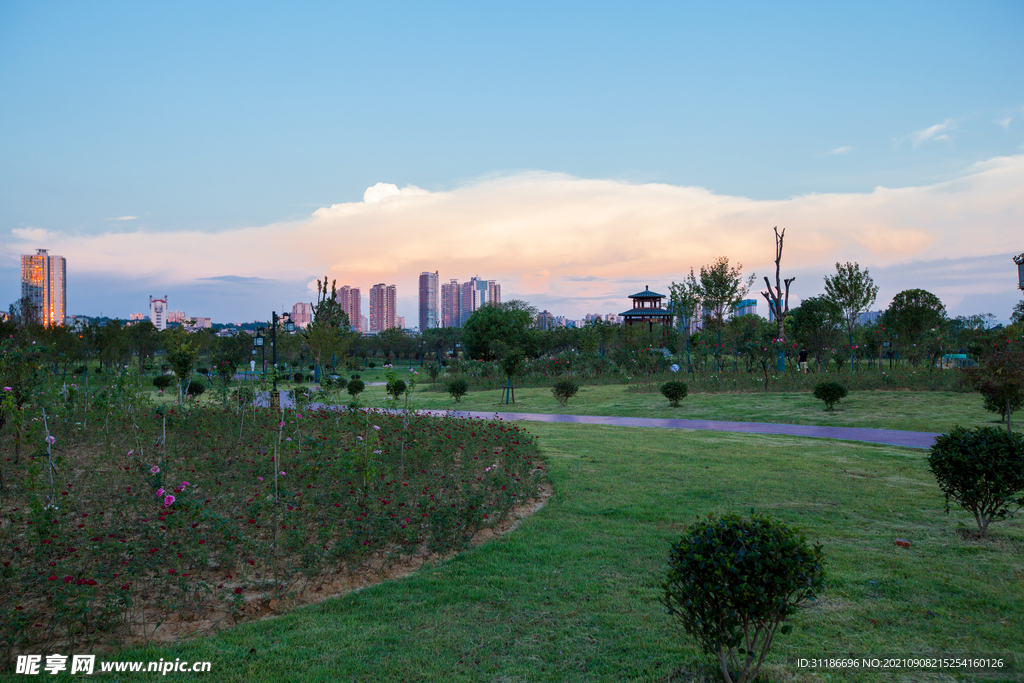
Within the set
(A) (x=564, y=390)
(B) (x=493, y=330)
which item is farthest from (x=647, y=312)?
(A) (x=564, y=390)

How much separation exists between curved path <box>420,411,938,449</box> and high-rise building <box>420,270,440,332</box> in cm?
14365

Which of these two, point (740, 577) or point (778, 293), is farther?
point (778, 293)

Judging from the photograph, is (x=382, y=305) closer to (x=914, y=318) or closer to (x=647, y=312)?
(x=647, y=312)

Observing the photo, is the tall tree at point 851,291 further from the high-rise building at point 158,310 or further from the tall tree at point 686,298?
the high-rise building at point 158,310

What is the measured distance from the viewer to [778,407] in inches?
735

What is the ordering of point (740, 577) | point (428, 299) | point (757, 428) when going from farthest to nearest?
1. point (428, 299)
2. point (757, 428)
3. point (740, 577)

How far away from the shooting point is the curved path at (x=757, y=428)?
12.7 meters

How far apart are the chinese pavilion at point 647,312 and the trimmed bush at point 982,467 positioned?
50.2m

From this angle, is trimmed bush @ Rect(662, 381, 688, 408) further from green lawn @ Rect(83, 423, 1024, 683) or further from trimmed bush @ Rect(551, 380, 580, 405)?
green lawn @ Rect(83, 423, 1024, 683)

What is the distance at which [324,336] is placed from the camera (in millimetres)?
35281

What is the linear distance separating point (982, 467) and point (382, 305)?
17673cm

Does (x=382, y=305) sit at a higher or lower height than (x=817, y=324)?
higher

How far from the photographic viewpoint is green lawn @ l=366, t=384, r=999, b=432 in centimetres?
1547

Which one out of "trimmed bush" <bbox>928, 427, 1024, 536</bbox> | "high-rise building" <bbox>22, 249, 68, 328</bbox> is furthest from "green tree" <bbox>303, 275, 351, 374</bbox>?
"high-rise building" <bbox>22, 249, 68, 328</bbox>
